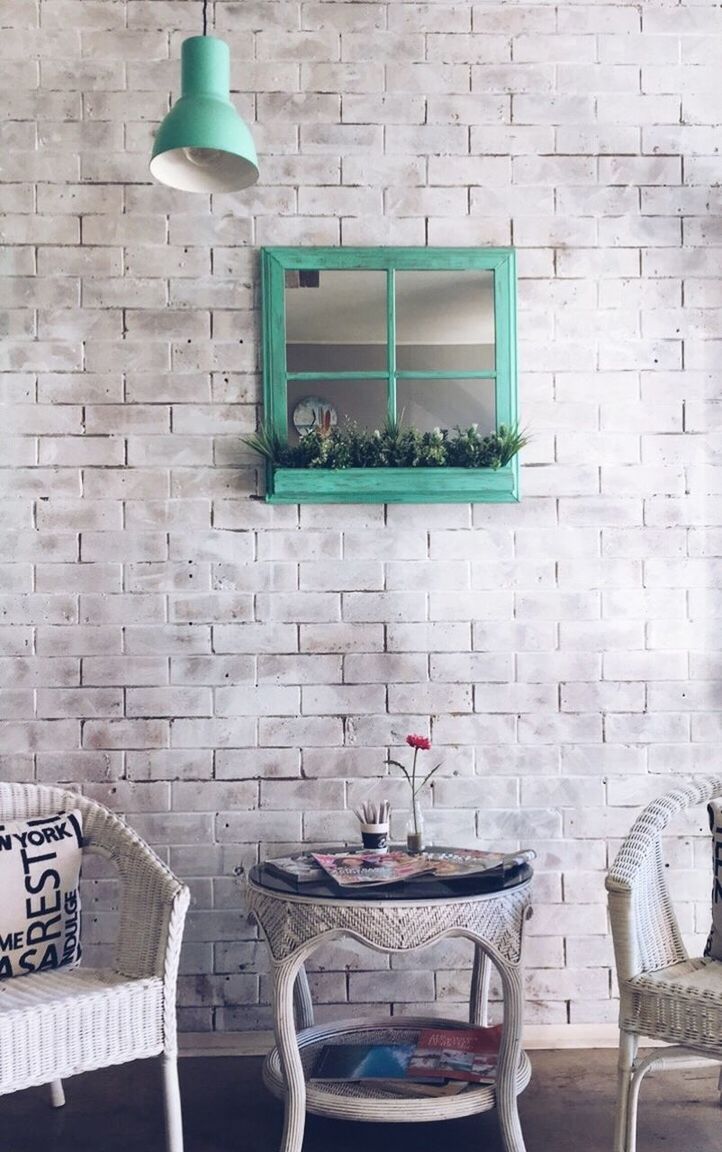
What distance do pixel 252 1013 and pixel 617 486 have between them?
1777 millimetres

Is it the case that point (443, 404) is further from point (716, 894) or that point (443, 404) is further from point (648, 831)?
point (716, 894)

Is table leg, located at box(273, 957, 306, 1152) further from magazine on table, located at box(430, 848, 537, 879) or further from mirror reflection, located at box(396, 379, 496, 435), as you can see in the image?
mirror reflection, located at box(396, 379, 496, 435)

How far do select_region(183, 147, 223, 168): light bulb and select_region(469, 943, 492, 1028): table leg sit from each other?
2.02 meters

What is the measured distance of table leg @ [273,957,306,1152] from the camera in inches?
90.2

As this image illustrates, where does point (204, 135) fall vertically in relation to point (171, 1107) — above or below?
above

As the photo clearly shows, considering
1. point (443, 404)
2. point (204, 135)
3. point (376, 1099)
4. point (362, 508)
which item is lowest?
point (376, 1099)

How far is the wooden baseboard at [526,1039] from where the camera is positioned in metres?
2.96

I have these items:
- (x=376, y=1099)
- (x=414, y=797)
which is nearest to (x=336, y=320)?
(x=414, y=797)

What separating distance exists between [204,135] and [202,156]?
170mm

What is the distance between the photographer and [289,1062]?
2.29 m

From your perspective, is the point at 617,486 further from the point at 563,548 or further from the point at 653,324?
the point at 653,324

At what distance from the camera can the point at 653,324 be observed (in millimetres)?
3080

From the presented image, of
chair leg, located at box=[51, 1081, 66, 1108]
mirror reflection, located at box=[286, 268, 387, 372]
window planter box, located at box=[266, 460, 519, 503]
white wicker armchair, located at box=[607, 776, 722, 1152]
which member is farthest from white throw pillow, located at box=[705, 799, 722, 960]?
chair leg, located at box=[51, 1081, 66, 1108]

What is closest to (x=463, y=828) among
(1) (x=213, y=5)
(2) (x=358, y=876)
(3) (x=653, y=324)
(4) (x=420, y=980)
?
(4) (x=420, y=980)
